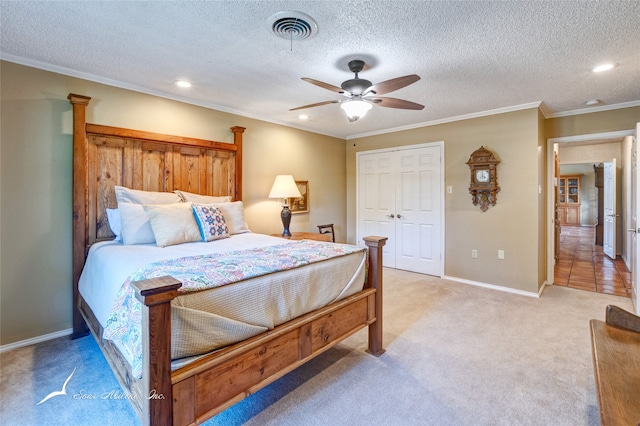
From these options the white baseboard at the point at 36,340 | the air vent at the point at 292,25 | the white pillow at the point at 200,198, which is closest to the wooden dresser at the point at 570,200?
the white pillow at the point at 200,198

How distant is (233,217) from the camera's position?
3334 mm

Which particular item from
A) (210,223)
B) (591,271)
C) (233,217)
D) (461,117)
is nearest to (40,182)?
(210,223)

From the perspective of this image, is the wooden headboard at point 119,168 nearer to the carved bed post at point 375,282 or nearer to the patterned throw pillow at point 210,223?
the patterned throw pillow at point 210,223

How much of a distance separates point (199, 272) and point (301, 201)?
11.1 ft

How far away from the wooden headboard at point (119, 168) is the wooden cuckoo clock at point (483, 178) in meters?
3.23

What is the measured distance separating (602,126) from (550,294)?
2.17 meters

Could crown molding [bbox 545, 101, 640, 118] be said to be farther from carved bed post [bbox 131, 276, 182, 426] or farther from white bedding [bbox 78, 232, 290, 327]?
carved bed post [bbox 131, 276, 182, 426]

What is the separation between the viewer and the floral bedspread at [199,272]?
134 cm

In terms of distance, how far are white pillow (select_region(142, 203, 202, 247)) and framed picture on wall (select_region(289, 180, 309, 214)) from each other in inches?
81.6

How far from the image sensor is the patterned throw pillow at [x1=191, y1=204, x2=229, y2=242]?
2.86 metres

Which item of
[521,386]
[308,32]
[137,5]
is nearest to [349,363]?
[521,386]

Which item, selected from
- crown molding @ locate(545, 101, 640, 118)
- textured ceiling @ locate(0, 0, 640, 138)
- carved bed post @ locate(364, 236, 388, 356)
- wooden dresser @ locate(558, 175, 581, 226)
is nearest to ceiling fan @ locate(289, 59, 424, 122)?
textured ceiling @ locate(0, 0, 640, 138)

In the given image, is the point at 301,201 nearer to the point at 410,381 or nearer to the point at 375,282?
the point at 375,282

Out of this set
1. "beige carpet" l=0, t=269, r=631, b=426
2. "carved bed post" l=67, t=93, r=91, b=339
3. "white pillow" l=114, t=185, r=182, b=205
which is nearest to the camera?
"beige carpet" l=0, t=269, r=631, b=426
